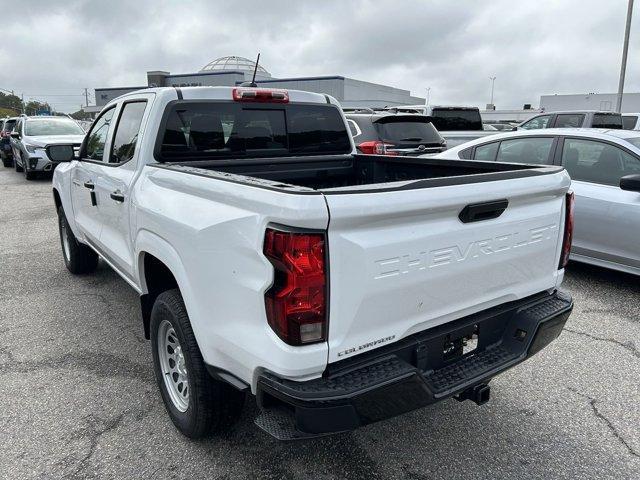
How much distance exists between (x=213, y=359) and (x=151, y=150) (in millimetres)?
1582

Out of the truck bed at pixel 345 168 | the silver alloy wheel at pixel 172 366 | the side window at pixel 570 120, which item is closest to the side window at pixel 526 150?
the truck bed at pixel 345 168

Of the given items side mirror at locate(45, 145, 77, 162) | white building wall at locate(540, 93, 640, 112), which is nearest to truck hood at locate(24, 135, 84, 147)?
side mirror at locate(45, 145, 77, 162)

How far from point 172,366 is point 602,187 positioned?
4.47 metres

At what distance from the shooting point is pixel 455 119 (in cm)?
1390

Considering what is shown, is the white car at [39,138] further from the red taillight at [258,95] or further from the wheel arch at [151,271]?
the wheel arch at [151,271]

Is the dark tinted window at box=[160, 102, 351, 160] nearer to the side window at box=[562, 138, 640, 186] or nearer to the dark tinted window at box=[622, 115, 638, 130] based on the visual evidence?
the side window at box=[562, 138, 640, 186]

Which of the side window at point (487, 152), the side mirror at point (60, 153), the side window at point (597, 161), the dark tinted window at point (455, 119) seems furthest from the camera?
the dark tinted window at point (455, 119)

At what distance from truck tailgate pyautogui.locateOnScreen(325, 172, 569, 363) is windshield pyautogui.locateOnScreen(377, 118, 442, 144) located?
6.96 m

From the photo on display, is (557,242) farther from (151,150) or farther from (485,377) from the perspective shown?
(151,150)

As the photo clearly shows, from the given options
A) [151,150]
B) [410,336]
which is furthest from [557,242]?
[151,150]

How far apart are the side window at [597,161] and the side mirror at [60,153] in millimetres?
5041

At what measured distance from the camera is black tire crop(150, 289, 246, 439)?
256 centimetres

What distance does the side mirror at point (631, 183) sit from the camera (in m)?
4.68

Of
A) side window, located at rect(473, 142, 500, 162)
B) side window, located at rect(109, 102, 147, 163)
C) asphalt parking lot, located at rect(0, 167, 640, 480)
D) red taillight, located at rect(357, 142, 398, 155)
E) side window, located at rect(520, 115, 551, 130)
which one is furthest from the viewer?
side window, located at rect(520, 115, 551, 130)
